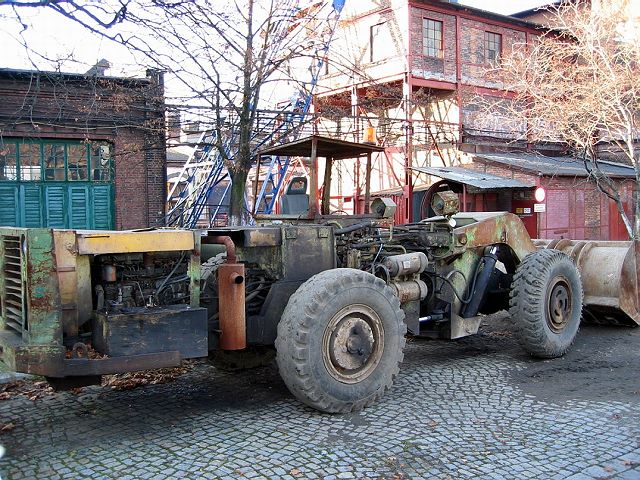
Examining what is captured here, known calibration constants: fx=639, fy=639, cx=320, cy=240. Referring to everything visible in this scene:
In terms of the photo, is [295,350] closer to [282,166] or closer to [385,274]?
[385,274]

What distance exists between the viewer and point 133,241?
4723mm

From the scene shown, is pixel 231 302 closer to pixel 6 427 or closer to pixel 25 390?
pixel 6 427

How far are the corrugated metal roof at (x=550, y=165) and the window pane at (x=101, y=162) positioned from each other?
43.7ft

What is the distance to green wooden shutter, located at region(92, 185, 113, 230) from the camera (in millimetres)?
16141

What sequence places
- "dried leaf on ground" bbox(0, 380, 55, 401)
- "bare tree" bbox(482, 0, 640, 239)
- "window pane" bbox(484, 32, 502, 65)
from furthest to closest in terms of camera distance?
1. "window pane" bbox(484, 32, 502, 65)
2. "bare tree" bbox(482, 0, 640, 239)
3. "dried leaf on ground" bbox(0, 380, 55, 401)

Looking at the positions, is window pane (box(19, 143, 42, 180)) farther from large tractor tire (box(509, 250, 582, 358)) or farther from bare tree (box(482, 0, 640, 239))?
large tractor tire (box(509, 250, 582, 358))

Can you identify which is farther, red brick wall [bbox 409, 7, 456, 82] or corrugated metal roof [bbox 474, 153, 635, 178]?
red brick wall [bbox 409, 7, 456, 82]

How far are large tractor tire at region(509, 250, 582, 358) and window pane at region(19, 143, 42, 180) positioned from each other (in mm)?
12536

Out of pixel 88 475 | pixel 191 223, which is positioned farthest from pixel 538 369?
pixel 191 223

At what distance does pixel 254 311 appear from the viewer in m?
5.81

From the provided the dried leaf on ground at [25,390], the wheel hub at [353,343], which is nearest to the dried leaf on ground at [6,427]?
the dried leaf on ground at [25,390]

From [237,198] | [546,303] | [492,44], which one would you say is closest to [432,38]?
[492,44]

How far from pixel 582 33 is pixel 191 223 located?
10.4m

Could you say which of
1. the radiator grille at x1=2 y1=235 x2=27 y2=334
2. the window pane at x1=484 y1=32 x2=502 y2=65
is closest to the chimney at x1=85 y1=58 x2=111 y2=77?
the radiator grille at x1=2 y1=235 x2=27 y2=334
